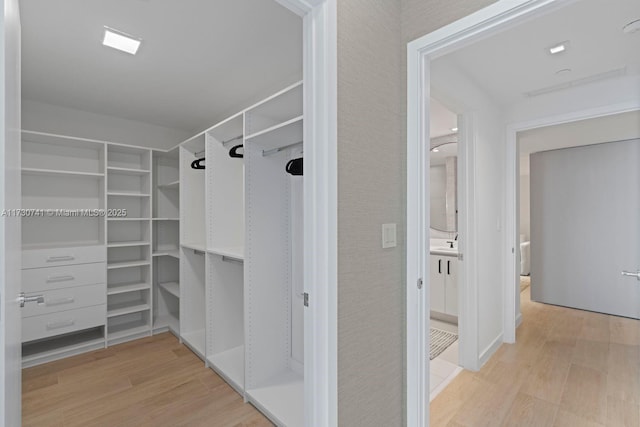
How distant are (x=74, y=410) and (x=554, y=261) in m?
5.49

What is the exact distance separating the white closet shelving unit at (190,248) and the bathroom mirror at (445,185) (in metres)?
3.02

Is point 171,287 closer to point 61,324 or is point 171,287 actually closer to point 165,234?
point 165,234

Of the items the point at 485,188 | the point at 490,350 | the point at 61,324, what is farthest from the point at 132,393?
the point at 485,188

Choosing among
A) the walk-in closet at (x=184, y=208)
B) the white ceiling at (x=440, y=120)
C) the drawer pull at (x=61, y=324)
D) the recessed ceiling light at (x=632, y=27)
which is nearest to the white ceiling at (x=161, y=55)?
the walk-in closet at (x=184, y=208)

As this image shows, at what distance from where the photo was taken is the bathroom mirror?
4.02 meters

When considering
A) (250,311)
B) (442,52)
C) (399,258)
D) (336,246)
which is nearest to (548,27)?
(442,52)

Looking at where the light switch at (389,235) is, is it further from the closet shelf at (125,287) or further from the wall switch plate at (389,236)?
the closet shelf at (125,287)

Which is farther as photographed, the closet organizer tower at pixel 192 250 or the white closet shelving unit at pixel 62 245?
the white closet shelving unit at pixel 62 245

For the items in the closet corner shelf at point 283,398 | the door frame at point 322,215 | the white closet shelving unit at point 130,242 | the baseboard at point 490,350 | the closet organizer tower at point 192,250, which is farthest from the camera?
the white closet shelving unit at point 130,242

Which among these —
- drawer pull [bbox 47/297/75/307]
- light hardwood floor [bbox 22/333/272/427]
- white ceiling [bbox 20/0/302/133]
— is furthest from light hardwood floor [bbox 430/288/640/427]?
drawer pull [bbox 47/297/75/307]

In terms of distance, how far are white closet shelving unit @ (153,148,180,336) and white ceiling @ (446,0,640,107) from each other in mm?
3348

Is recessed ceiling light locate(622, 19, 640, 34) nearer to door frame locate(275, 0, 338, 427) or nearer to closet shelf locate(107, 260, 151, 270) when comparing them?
door frame locate(275, 0, 338, 427)

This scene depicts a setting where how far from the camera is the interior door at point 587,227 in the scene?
365 cm

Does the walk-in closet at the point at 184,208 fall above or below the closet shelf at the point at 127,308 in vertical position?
above
